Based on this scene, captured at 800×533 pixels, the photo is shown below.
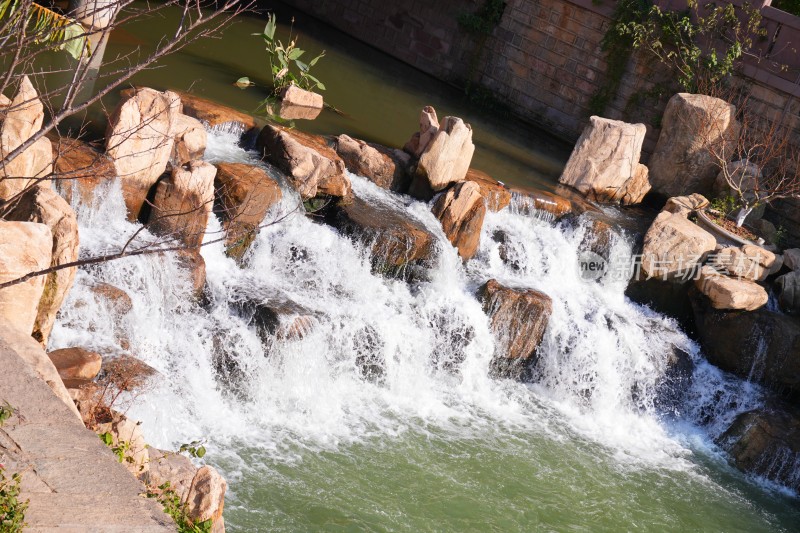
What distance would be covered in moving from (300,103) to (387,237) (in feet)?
13.2

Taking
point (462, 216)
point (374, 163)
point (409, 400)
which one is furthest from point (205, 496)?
point (374, 163)

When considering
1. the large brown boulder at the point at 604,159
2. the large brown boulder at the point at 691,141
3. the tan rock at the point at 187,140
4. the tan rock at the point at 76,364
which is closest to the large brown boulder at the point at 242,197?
the tan rock at the point at 187,140

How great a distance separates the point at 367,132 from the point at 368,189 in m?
2.17

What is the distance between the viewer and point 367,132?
41.0 ft

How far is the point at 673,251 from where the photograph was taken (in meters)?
11.2

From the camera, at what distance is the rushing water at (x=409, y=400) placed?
6.80 metres

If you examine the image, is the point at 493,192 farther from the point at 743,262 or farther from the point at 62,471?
the point at 62,471

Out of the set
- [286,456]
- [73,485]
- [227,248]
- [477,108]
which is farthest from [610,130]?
[73,485]

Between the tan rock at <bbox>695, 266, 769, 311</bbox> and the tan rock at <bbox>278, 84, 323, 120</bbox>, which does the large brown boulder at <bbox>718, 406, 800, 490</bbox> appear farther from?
the tan rock at <bbox>278, 84, 323, 120</bbox>

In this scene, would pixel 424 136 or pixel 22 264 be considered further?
pixel 424 136

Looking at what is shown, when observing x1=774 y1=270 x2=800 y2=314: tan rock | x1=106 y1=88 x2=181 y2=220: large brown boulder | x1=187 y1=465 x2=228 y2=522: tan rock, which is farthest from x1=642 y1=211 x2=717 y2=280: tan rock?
x1=187 y1=465 x2=228 y2=522: tan rock

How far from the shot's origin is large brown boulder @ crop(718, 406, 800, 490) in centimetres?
904

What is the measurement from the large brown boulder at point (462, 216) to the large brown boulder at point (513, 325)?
2.60ft

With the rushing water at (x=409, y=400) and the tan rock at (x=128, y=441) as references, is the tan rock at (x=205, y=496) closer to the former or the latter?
the tan rock at (x=128, y=441)
